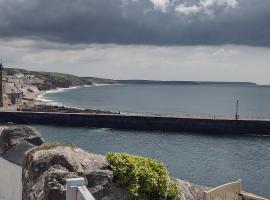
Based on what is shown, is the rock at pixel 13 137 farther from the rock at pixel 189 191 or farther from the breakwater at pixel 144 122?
the breakwater at pixel 144 122

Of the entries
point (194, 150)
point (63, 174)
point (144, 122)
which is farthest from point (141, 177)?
point (144, 122)

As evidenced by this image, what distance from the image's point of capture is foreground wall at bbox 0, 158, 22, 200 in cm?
1748

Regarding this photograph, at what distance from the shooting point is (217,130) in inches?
3971

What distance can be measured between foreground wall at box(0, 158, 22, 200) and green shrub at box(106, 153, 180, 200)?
5.07 meters

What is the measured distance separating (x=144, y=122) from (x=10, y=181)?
291ft

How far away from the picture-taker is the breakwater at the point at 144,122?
101 metres

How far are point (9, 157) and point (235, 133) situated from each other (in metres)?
85.0

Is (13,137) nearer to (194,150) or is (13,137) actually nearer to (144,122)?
(194,150)

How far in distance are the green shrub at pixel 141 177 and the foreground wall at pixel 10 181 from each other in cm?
507

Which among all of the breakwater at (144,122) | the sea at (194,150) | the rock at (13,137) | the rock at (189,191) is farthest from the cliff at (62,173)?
the breakwater at (144,122)

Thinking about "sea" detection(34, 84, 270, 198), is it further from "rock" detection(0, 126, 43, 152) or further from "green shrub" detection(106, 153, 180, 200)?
"green shrub" detection(106, 153, 180, 200)

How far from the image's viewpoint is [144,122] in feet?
349

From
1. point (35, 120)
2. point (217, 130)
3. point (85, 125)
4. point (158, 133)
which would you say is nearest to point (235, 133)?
point (217, 130)

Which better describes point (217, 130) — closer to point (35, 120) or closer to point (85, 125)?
point (85, 125)
